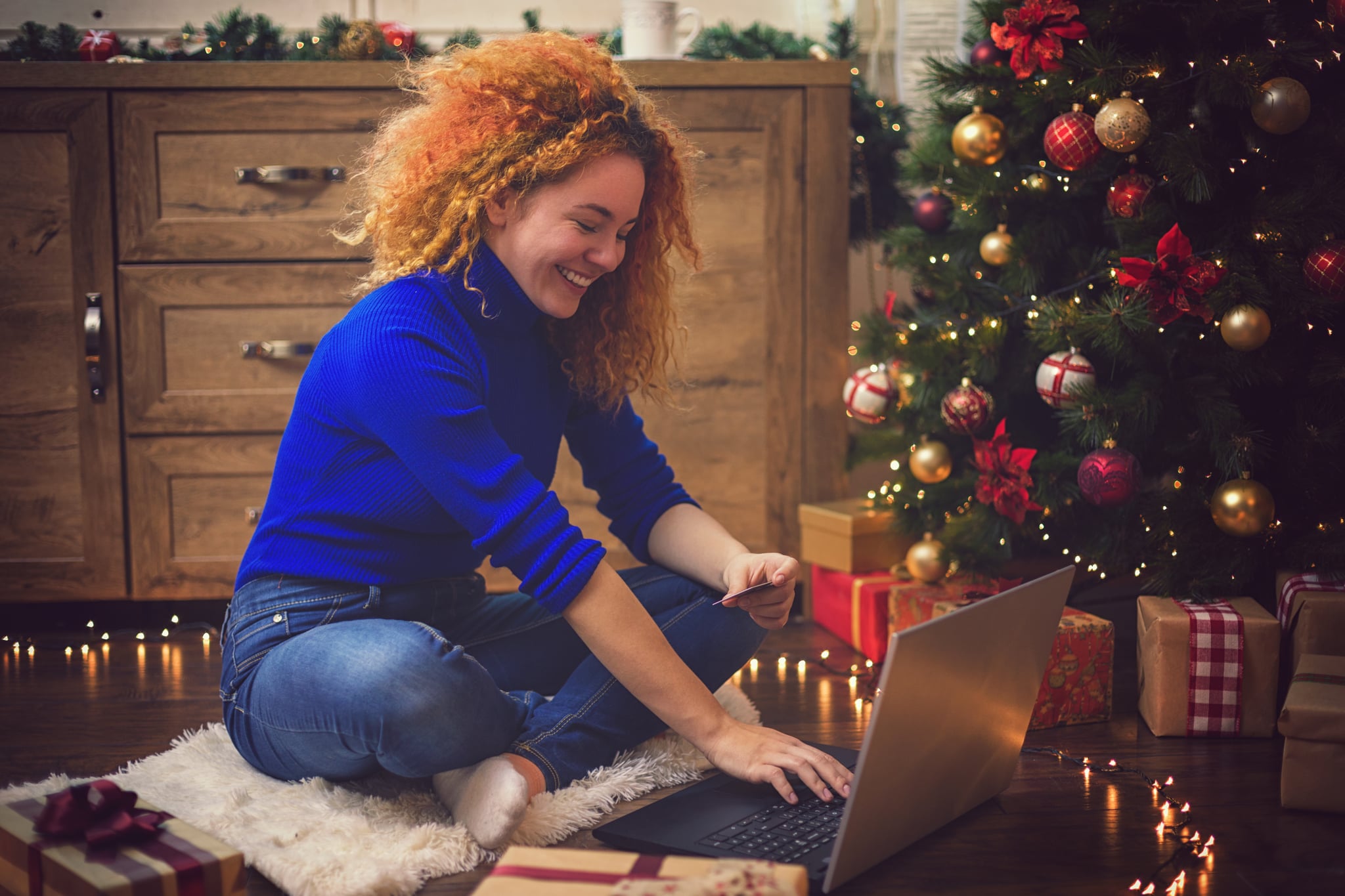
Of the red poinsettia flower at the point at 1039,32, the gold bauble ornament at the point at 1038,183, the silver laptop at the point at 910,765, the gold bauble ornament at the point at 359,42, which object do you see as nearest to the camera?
the silver laptop at the point at 910,765

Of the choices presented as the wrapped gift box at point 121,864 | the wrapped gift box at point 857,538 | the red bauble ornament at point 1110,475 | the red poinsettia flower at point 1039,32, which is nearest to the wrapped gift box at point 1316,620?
the red bauble ornament at point 1110,475

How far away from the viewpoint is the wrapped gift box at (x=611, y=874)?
80cm

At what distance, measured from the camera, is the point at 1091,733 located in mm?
1516

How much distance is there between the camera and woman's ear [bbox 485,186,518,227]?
1.25 meters

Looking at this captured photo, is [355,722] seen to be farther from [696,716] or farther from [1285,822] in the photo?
[1285,822]

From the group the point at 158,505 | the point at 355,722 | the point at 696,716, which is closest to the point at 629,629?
the point at 696,716

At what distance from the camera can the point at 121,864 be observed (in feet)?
3.01

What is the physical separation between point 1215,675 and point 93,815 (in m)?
1.28

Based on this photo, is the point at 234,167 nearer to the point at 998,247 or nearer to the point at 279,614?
the point at 279,614

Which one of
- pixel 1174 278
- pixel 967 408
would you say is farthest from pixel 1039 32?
pixel 967 408

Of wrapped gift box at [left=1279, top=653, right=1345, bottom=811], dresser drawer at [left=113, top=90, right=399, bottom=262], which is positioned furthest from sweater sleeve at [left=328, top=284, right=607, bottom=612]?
dresser drawer at [left=113, top=90, right=399, bottom=262]

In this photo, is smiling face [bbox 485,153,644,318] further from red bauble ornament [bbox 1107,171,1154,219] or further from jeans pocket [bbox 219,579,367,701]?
red bauble ornament [bbox 1107,171,1154,219]

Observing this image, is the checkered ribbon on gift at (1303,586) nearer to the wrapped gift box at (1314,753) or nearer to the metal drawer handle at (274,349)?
the wrapped gift box at (1314,753)

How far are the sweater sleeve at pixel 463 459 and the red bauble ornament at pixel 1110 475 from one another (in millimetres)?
811
